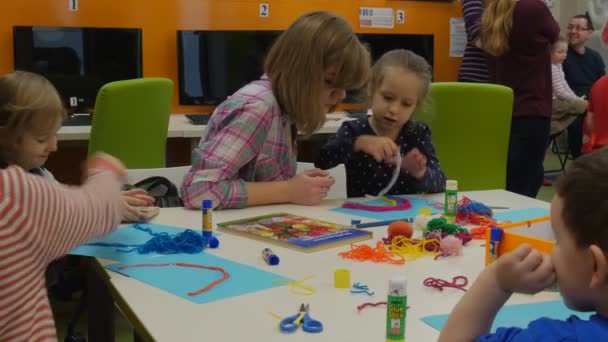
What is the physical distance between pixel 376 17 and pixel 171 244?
3.58 m

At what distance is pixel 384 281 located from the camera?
1.40 m

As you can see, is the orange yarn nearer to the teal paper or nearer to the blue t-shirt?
the teal paper

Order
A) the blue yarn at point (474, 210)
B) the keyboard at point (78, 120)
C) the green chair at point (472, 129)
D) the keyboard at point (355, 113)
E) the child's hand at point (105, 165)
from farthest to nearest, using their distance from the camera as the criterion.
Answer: the keyboard at point (355, 113)
the keyboard at point (78, 120)
the green chair at point (472, 129)
the blue yarn at point (474, 210)
the child's hand at point (105, 165)

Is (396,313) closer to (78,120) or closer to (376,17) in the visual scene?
(78,120)

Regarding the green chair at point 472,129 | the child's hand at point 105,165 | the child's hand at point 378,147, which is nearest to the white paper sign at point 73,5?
the green chair at point 472,129

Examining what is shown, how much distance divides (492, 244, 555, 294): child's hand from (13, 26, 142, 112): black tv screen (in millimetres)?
3435

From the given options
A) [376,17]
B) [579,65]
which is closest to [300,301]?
[376,17]

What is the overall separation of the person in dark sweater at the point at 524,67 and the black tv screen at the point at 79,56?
198cm

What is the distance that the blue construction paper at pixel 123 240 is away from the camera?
1.56 m

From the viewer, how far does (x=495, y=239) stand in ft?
4.69

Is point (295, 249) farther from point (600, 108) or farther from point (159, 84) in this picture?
point (600, 108)

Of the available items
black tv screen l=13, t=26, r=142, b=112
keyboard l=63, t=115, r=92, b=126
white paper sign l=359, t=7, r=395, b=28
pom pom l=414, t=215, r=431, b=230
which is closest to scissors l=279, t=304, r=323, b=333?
pom pom l=414, t=215, r=431, b=230

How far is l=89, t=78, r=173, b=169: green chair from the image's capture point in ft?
Answer: 9.59

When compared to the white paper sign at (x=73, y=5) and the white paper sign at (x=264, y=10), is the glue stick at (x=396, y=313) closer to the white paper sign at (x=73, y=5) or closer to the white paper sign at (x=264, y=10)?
the white paper sign at (x=73, y=5)
